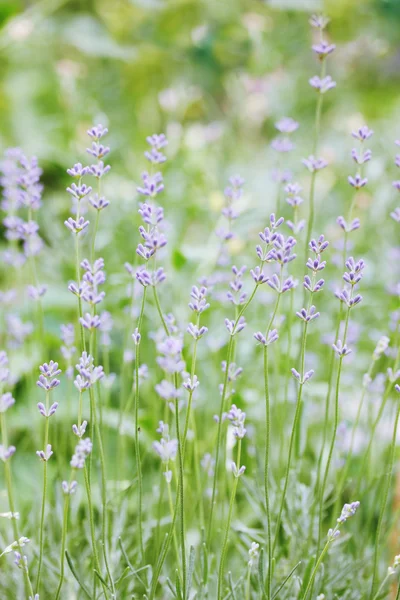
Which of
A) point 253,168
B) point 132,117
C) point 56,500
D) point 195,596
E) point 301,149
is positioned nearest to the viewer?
point 195,596

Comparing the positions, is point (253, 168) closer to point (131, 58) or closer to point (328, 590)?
point (131, 58)

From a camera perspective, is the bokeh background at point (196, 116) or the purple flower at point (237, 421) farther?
the bokeh background at point (196, 116)

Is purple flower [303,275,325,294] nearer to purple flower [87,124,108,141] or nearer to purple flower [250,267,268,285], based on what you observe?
purple flower [250,267,268,285]

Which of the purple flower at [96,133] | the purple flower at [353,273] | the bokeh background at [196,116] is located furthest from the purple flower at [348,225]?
the bokeh background at [196,116]

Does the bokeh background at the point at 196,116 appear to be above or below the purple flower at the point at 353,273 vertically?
above

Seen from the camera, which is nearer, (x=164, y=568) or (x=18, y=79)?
(x=164, y=568)

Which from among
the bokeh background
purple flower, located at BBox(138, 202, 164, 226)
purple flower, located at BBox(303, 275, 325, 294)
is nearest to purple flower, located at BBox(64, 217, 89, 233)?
purple flower, located at BBox(138, 202, 164, 226)

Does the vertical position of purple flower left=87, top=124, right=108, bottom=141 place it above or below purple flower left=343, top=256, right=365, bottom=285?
above

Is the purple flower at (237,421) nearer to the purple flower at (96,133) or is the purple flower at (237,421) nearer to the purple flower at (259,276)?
the purple flower at (259,276)

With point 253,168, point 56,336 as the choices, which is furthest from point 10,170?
point 253,168

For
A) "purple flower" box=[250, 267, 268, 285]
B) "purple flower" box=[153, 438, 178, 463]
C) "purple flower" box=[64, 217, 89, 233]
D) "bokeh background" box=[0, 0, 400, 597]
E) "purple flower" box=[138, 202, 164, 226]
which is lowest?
"purple flower" box=[153, 438, 178, 463]

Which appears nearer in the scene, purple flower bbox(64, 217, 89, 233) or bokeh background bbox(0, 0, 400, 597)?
purple flower bbox(64, 217, 89, 233)
